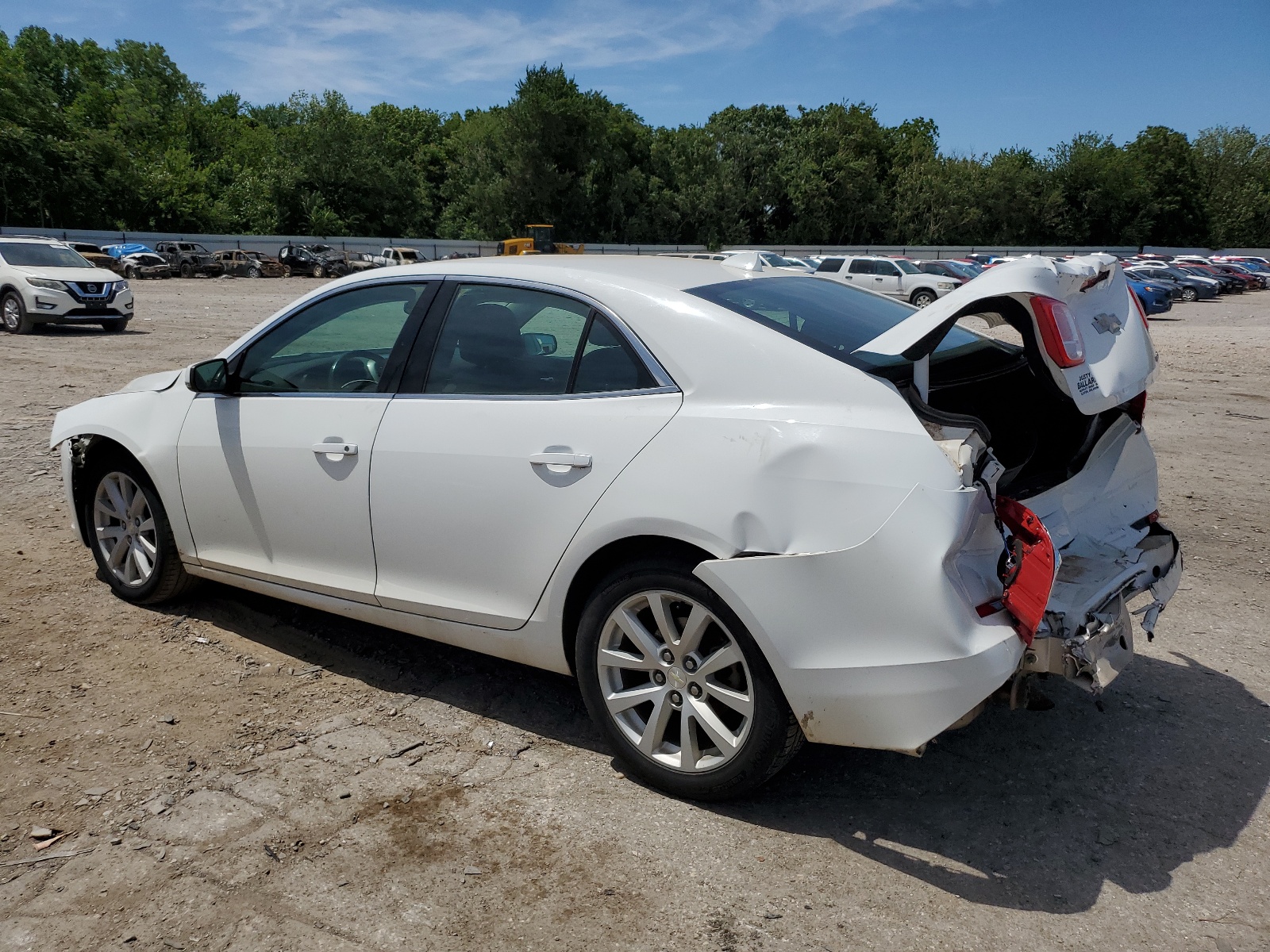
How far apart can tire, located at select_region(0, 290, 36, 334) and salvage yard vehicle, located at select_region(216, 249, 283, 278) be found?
29823 millimetres

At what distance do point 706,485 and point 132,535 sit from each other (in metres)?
3.14

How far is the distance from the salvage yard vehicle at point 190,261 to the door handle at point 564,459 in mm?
45942

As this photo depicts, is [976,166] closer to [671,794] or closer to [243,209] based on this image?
[243,209]

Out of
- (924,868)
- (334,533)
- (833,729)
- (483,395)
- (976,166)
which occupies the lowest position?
(924,868)

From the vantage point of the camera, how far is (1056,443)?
3613mm

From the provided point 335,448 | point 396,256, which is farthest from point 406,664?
point 396,256

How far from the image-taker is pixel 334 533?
376 centimetres

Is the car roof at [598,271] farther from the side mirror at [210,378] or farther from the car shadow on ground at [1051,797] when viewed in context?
the car shadow on ground at [1051,797]

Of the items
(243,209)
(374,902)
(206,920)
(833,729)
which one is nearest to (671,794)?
(833,729)

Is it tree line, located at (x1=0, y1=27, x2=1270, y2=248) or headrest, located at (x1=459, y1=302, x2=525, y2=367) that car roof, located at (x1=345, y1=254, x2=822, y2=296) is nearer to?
headrest, located at (x1=459, y1=302, x2=525, y2=367)

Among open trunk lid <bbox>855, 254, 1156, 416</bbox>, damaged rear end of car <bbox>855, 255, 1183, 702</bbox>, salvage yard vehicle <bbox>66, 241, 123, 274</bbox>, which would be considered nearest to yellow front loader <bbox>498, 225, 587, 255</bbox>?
salvage yard vehicle <bbox>66, 241, 123, 274</bbox>

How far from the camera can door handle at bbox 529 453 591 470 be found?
10.1ft

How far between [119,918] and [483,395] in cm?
186

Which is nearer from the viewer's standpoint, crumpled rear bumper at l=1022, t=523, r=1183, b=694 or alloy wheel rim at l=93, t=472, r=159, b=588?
crumpled rear bumper at l=1022, t=523, r=1183, b=694
